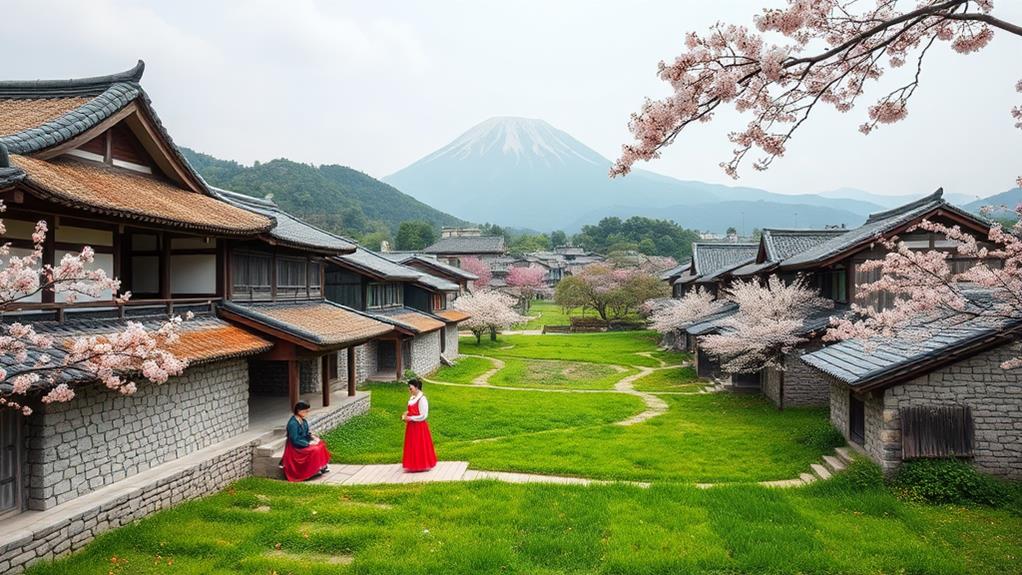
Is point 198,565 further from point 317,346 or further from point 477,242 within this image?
point 477,242

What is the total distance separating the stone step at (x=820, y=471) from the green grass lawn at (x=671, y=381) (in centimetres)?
1235

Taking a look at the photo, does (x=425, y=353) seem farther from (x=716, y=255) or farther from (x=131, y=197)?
(x=716, y=255)

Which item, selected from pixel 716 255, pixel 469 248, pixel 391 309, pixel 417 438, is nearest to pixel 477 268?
pixel 469 248

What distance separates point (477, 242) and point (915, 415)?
2905 inches

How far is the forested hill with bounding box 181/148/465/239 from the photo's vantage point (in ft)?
300

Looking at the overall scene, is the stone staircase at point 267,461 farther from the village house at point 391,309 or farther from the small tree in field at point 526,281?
the small tree in field at point 526,281

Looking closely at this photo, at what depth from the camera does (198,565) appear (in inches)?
318

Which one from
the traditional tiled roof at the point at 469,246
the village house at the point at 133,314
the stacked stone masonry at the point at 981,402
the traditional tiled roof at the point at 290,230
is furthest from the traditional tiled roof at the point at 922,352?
the traditional tiled roof at the point at 469,246

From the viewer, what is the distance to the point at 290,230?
18.9 m

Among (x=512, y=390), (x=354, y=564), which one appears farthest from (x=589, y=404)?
(x=354, y=564)

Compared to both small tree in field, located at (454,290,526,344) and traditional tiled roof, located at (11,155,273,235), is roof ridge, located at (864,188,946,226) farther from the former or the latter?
small tree in field, located at (454,290,526,344)

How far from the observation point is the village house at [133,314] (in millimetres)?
8648

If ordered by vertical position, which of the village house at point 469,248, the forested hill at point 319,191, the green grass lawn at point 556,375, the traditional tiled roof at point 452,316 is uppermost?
the forested hill at point 319,191

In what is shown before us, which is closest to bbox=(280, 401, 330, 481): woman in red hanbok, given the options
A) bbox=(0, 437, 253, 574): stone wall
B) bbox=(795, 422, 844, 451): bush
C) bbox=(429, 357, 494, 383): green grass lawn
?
bbox=(0, 437, 253, 574): stone wall
